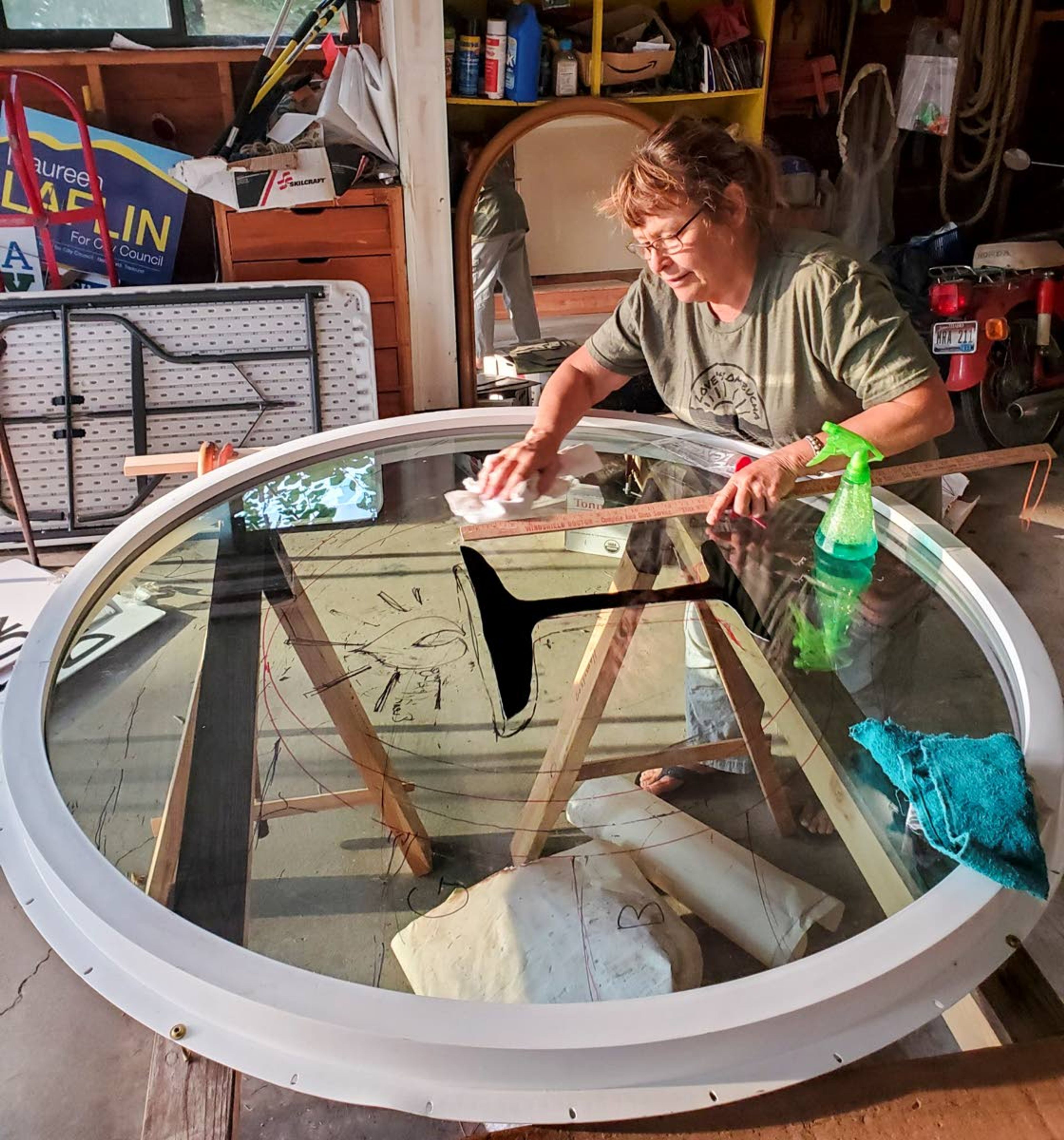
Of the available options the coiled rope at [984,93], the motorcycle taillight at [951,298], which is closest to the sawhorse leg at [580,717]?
the motorcycle taillight at [951,298]

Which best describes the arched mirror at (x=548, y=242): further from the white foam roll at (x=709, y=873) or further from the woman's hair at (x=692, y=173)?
the white foam roll at (x=709, y=873)

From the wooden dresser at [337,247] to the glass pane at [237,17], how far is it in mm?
542

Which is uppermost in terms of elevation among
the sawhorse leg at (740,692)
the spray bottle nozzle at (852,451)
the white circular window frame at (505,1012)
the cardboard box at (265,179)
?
the cardboard box at (265,179)

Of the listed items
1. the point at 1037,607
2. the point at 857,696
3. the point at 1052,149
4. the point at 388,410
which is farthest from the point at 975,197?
the point at 857,696

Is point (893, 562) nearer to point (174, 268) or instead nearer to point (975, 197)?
point (174, 268)

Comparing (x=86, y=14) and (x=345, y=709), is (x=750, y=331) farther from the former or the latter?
(x=86, y=14)

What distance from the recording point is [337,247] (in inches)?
112

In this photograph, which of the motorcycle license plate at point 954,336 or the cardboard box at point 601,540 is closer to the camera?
the cardboard box at point 601,540

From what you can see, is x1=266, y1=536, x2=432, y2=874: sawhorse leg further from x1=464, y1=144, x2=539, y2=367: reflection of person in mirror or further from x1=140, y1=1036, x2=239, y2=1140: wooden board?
x1=464, y1=144, x2=539, y2=367: reflection of person in mirror

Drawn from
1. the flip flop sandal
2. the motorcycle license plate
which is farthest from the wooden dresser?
the flip flop sandal

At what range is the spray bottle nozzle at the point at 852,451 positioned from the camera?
1203mm

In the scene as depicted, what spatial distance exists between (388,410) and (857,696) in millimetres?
2238

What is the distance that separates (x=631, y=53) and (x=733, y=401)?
6.31 ft

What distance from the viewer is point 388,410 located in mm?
3074
